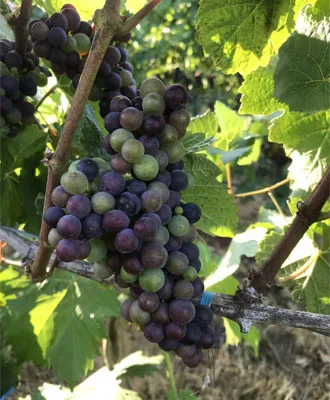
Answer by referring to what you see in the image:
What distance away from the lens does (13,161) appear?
1025 millimetres

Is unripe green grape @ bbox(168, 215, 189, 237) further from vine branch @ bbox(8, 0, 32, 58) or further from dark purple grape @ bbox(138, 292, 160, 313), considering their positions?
vine branch @ bbox(8, 0, 32, 58)

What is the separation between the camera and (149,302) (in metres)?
0.58

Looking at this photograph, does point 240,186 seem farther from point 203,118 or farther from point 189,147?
point 189,147

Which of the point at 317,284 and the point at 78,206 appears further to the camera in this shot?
the point at 317,284

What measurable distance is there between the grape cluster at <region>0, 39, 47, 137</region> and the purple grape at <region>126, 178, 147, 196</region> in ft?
1.27

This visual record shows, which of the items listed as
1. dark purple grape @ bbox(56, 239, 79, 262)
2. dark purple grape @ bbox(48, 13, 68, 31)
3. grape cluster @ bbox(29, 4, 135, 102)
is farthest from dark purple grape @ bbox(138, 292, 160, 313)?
dark purple grape @ bbox(48, 13, 68, 31)

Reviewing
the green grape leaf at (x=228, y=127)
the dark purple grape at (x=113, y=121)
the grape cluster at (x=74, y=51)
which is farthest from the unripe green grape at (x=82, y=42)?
the green grape leaf at (x=228, y=127)

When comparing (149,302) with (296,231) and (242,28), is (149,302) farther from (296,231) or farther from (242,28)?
(242,28)

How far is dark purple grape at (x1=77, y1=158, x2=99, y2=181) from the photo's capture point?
576 millimetres

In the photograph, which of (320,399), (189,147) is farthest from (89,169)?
(320,399)

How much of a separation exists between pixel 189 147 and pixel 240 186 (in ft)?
9.29

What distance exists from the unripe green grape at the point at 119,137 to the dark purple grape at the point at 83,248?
12 centimetres

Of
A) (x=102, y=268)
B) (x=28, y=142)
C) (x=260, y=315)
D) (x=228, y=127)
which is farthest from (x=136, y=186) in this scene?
(x=228, y=127)

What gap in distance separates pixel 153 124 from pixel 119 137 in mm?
45
